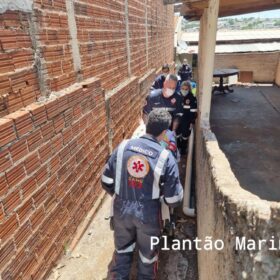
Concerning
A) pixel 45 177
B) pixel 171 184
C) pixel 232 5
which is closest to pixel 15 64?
pixel 45 177

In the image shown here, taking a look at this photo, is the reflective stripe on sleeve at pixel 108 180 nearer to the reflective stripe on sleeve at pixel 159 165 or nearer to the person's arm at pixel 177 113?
the reflective stripe on sleeve at pixel 159 165

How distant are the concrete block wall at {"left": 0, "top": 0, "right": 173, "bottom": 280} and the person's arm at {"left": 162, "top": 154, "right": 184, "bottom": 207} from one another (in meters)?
1.21

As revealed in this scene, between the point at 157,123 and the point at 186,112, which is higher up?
the point at 157,123

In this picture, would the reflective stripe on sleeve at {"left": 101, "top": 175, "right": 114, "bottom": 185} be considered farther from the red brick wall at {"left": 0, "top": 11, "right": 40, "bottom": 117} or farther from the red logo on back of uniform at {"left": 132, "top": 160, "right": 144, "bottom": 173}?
the red brick wall at {"left": 0, "top": 11, "right": 40, "bottom": 117}

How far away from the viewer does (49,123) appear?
112 inches

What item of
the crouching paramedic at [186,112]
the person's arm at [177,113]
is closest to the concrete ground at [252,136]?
the crouching paramedic at [186,112]

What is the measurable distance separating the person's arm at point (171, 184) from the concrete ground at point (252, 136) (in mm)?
990

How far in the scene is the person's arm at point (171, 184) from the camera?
103 inches

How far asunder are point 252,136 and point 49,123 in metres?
3.48

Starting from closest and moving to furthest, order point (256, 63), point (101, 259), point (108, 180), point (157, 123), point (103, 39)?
point (157, 123) → point (108, 180) → point (101, 259) → point (103, 39) → point (256, 63)

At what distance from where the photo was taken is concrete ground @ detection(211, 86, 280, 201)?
11.0ft

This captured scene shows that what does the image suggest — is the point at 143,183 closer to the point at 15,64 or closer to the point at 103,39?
the point at 15,64

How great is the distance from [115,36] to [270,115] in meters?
3.64

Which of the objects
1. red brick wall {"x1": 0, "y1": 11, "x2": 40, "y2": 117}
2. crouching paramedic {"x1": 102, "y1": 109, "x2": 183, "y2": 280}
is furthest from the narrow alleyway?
red brick wall {"x1": 0, "y1": 11, "x2": 40, "y2": 117}
